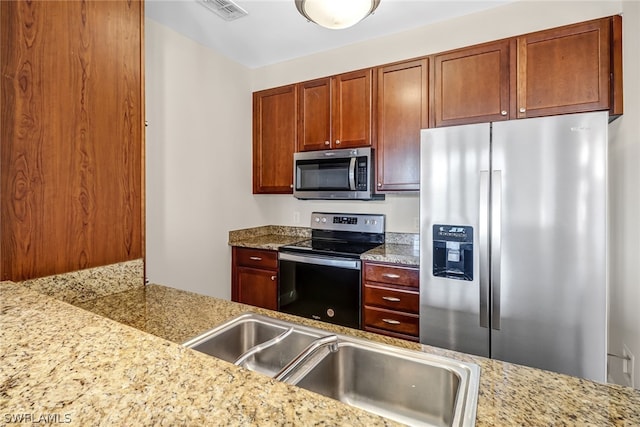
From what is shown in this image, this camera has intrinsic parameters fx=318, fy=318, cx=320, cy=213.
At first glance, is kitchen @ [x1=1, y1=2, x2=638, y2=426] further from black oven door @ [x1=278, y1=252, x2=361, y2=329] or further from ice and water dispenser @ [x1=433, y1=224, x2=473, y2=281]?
ice and water dispenser @ [x1=433, y1=224, x2=473, y2=281]

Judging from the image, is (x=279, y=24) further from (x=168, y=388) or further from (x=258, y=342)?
(x=168, y=388)

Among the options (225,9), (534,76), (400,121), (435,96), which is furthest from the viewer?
(400,121)

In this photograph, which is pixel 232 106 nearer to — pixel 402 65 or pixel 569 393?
pixel 402 65

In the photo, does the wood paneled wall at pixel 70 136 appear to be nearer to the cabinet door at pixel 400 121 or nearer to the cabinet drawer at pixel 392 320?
the cabinet drawer at pixel 392 320

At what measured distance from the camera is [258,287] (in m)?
2.88

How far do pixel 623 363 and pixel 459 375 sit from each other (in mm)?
1791

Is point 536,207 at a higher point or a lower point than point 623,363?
higher

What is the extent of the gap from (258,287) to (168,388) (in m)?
2.40

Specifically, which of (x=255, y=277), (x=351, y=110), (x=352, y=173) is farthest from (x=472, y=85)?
(x=255, y=277)

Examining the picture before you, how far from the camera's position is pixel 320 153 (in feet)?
9.31

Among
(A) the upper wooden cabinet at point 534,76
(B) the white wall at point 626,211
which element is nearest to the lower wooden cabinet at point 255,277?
(A) the upper wooden cabinet at point 534,76

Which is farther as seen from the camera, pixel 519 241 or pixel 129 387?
pixel 519 241

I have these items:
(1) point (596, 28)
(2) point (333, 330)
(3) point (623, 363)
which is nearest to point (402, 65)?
(1) point (596, 28)

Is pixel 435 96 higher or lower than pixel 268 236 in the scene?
higher
